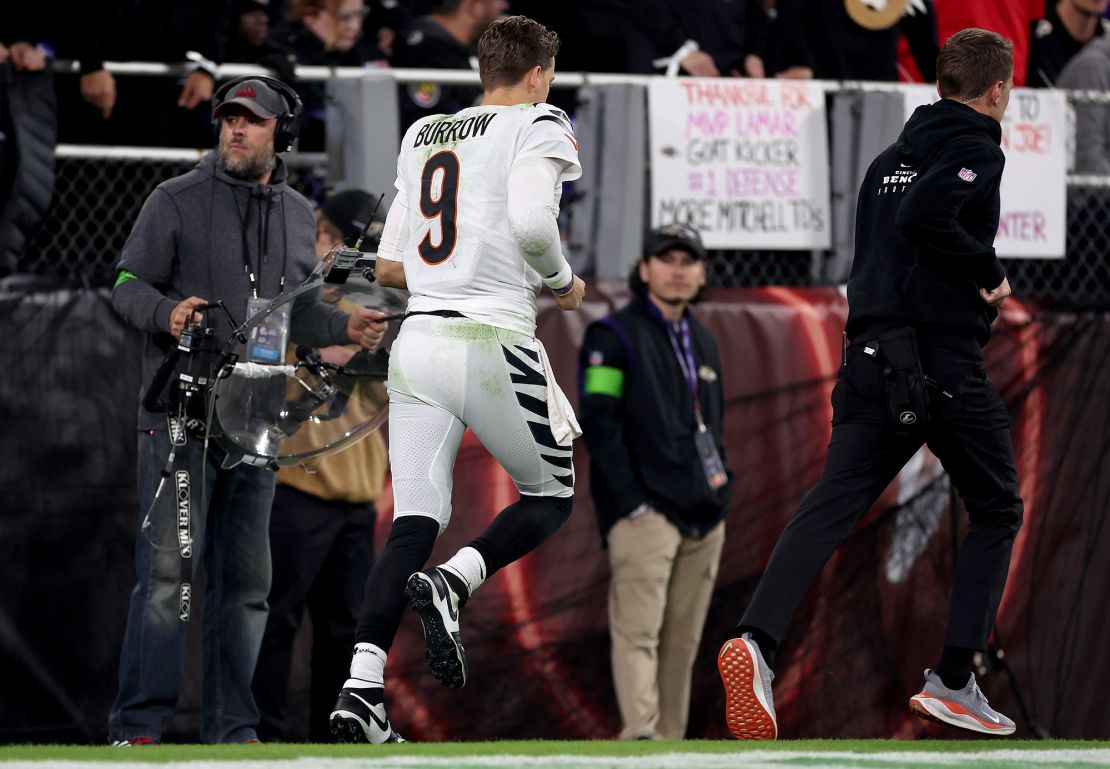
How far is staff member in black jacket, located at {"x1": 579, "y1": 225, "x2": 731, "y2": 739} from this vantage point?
300 inches

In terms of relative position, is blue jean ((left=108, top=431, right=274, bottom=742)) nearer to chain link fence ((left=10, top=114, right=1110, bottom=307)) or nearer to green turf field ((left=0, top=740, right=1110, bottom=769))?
green turf field ((left=0, top=740, right=1110, bottom=769))

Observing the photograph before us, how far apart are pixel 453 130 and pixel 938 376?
5.08ft

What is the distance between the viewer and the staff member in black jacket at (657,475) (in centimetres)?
762

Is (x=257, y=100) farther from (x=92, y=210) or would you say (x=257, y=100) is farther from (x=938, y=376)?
(x=938, y=376)

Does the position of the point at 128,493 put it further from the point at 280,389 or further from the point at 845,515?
the point at 845,515

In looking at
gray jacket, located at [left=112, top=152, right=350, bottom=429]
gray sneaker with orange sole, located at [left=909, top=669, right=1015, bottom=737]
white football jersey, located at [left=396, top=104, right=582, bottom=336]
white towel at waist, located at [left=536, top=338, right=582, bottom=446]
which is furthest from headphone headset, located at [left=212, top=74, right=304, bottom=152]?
gray sneaker with orange sole, located at [left=909, top=669, right=1015, bottom=737]

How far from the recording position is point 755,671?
15.9 ft


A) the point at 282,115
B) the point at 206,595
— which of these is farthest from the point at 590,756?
the point at 282,115

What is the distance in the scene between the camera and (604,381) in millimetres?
7695

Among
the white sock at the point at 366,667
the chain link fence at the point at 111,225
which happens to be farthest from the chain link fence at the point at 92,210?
the white sock at the point at 366,667

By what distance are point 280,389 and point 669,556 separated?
246cm

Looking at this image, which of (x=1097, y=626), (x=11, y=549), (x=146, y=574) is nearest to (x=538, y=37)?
(x=146, y=574)

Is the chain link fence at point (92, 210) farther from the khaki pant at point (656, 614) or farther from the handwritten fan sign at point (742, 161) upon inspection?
the khaki pant at point (656, 614)

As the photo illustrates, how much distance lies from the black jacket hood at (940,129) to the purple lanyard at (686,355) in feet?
8.88
